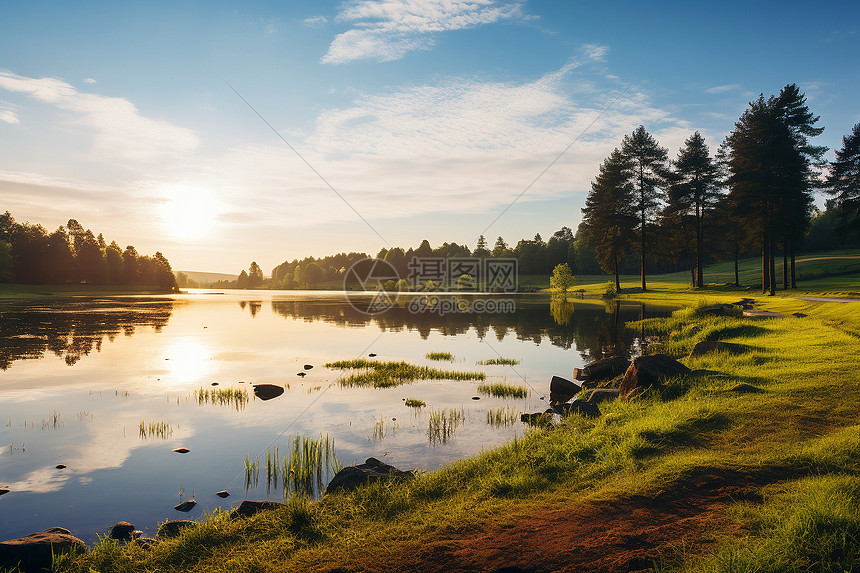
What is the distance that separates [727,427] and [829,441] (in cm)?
193

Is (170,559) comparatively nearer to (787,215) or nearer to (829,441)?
(829,441)

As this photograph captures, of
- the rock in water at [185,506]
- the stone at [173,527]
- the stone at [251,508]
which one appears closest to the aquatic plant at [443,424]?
the stone at [251,508]

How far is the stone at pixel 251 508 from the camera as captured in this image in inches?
353

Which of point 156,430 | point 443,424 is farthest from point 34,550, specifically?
point 443,424

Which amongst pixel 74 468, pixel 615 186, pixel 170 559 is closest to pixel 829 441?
pixel 170 559

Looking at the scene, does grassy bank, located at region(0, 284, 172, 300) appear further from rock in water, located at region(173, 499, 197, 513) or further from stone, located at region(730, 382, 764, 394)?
stone, located at region(730, 382, 764, 394)

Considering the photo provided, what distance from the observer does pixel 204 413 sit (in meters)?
17.3

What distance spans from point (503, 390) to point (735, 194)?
164 ft

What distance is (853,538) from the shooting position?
5742mm

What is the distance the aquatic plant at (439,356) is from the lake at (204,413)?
0.86 meters

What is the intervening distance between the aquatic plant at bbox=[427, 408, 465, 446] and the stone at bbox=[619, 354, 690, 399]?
19.4 feet

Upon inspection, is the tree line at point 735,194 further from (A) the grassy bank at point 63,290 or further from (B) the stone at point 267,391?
(A) the grassy bank at point 63,290

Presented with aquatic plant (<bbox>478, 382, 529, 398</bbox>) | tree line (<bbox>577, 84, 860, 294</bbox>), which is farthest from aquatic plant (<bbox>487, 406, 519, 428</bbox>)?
tree line (<bbox>577, 84, 860, 294</bbox>)

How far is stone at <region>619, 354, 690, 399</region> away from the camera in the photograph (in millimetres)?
15180
